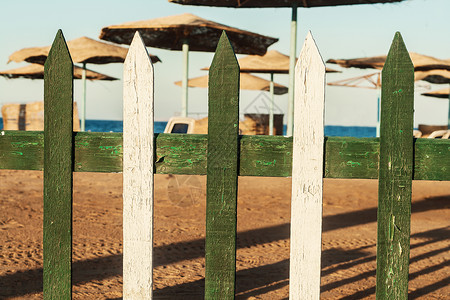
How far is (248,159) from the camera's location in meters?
1.95

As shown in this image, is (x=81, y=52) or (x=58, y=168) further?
(x=81, y=52)

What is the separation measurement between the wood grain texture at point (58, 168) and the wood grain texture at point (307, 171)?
912mm

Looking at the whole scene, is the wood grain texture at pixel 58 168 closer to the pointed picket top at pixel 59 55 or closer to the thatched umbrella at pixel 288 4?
the pointed picket top at pixel 59 55

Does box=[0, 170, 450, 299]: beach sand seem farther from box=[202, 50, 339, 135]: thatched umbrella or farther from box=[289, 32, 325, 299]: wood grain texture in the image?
box=[202, 50, 339, 135]: thatched umbrella

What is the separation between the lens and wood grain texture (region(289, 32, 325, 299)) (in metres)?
1.92

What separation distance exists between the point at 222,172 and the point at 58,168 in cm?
67

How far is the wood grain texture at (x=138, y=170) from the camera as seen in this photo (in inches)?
76.8

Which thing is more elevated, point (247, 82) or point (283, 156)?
point (247, 82)

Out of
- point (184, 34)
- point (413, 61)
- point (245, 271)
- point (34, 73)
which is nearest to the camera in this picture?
point (245, 271)

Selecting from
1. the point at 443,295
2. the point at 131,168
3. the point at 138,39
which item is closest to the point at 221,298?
the point at 131,168

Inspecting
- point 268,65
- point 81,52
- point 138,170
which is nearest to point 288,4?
point 268,65

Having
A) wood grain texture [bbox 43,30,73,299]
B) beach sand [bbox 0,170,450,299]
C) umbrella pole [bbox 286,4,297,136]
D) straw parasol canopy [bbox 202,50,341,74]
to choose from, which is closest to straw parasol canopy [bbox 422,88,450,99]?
straw parasol canopy [bbox 202,50,341,74]

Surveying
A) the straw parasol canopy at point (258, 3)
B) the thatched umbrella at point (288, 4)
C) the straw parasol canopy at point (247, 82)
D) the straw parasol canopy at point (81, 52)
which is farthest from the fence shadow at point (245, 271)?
the straw parasol canopy at point (247, 82)

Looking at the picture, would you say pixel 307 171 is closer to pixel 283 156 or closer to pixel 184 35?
pixel 283 156
